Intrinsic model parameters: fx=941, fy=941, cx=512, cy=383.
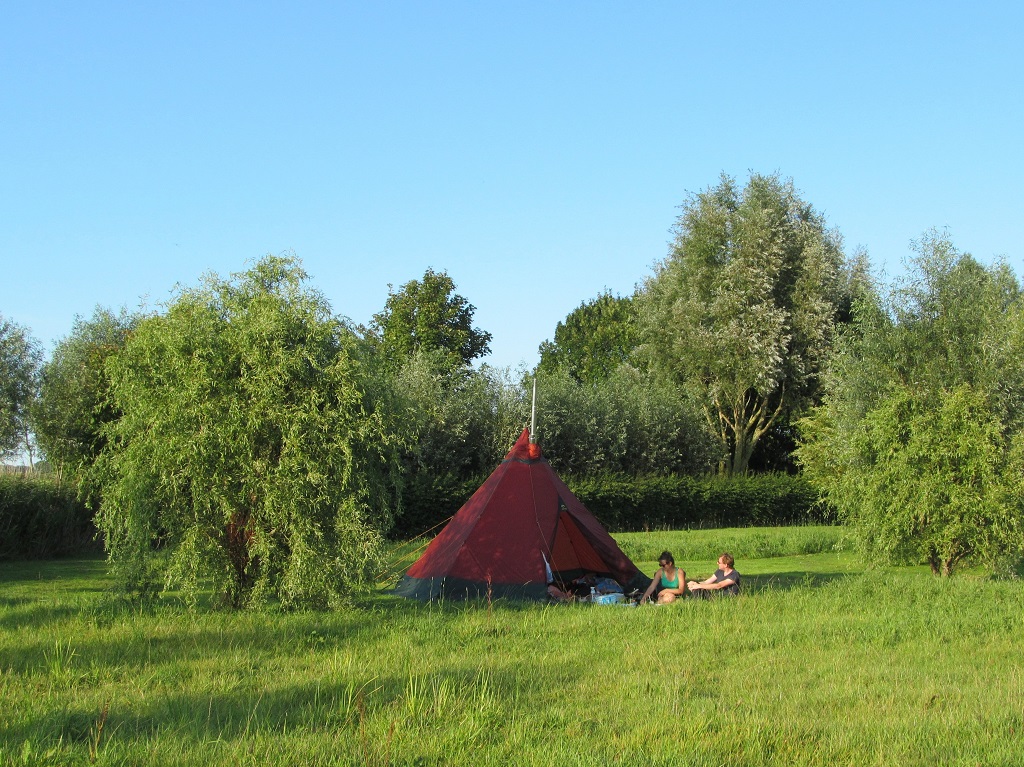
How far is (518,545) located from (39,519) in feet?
40.7

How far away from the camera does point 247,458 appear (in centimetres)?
1127

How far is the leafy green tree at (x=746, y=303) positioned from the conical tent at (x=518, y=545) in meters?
21.0

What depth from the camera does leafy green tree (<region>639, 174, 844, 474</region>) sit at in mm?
35406

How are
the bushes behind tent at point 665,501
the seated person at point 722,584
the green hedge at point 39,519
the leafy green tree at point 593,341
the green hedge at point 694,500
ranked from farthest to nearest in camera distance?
1. the leafy green tree at point 593,341
2. the green hedge at point 694,500
3. the bushes behind tent at point 665,501
4. the green hedge at point 39,519
5. the seated person at point 722,584

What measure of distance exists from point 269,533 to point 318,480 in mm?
895

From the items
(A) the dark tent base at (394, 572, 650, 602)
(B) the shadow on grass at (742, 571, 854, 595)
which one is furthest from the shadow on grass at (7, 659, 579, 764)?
(B) the shadow on grass at (742, 571, 854, 595)

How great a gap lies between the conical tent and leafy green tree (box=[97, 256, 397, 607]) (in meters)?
2.33

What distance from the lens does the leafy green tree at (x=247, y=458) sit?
1120 centimetres

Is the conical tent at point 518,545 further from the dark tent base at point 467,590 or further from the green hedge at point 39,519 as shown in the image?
the green hedge at point 39,519

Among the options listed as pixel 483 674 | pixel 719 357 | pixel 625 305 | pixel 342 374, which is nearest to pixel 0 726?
pixel 483 674

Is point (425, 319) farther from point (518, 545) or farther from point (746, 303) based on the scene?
point (518, 545)

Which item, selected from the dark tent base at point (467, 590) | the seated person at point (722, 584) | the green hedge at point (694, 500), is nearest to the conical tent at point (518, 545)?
the dark tent base at point (467, 590)

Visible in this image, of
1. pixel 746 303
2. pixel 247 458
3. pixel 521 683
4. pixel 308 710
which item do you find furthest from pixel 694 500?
pixel 308 710

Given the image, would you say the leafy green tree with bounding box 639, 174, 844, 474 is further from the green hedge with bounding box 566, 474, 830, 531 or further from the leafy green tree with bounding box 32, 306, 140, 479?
the leafy green tree with bounding box 32, 306, 140, 479
